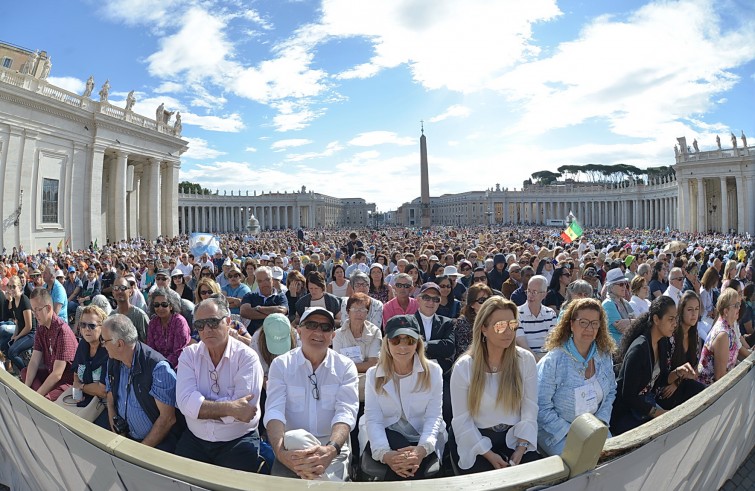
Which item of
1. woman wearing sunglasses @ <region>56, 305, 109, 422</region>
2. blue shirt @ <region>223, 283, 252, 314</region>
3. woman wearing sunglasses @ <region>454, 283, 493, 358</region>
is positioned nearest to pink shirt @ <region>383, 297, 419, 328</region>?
woman wearing sunglasses @ <region>454, 283, 493, 358</region>

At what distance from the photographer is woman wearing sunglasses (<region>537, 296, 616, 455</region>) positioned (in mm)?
3727

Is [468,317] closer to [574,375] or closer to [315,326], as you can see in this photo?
[574,375]

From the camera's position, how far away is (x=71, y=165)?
30.2 m

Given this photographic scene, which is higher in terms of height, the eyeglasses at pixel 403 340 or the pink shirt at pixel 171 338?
the eyeglasses at pixel 403 340

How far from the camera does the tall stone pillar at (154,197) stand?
38375mm

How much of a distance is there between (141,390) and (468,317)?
3.54m

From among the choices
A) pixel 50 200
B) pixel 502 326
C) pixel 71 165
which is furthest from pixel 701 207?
pixel 50 200

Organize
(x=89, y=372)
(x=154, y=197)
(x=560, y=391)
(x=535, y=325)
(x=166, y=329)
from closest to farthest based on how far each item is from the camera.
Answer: (x=560, y=391), (x=89, y=372), (x=166, y=329), (x=535, y=325), (x=154, y=197)

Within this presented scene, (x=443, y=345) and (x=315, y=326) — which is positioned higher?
(x=315, y=326)

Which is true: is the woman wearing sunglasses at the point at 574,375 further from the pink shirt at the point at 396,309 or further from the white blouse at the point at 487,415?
the pink shirt at the point at 396,309

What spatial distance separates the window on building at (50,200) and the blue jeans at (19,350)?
26717 millimetres

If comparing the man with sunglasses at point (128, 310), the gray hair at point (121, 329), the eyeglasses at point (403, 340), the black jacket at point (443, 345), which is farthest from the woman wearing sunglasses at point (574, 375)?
the man with sunglasses at point (128, 310)

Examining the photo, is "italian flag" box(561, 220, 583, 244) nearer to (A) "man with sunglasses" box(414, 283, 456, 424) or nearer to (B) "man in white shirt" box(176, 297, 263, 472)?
(A) "man with sunglasses" box(414, 283, 456, 424)

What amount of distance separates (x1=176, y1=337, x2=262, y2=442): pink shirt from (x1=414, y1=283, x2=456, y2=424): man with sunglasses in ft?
6.51
